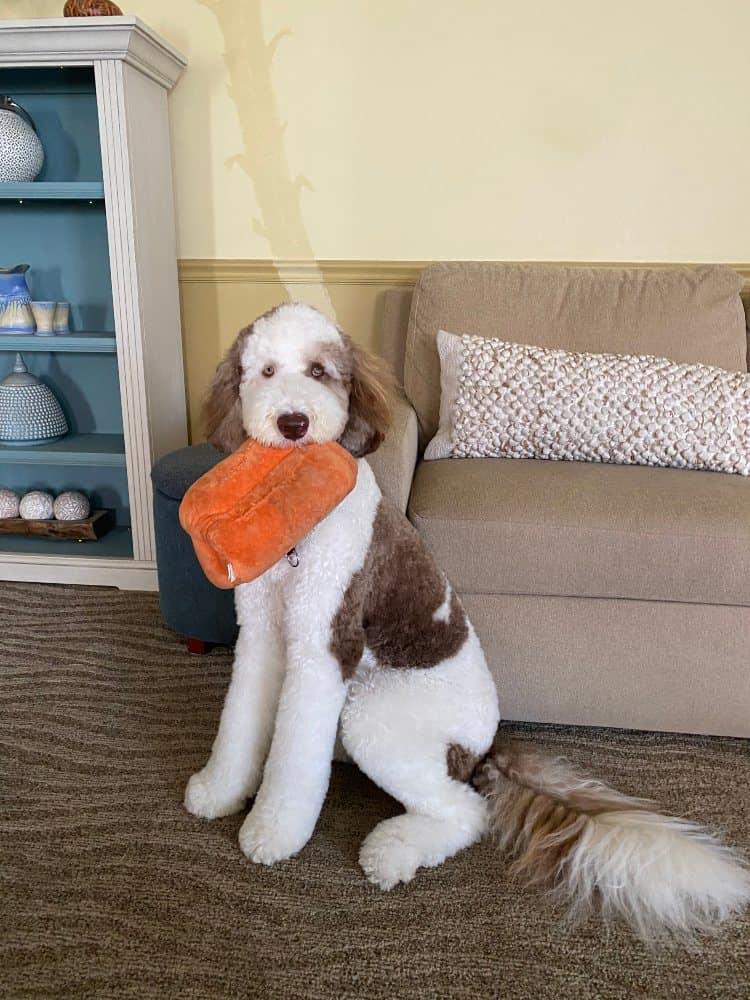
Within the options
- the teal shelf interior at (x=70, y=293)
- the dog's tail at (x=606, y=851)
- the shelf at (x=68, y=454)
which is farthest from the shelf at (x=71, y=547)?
the dog's tail at (x=606, y=851)

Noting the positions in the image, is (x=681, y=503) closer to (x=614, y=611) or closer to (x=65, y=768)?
(x=614, y=611)

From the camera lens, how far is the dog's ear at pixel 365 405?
4.05 ft

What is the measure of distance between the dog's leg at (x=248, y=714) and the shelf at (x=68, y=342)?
4.19ft

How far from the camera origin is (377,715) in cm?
130

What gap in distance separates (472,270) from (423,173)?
43 centimetres

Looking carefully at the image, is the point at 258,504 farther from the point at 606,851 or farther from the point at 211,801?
the point at 606,851

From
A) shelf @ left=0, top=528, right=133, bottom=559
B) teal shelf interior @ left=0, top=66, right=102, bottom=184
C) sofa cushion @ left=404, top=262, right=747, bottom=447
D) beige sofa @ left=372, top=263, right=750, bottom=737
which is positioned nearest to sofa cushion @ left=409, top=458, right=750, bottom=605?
beige sofa @ left=372, top=263, right=750, bottom=737

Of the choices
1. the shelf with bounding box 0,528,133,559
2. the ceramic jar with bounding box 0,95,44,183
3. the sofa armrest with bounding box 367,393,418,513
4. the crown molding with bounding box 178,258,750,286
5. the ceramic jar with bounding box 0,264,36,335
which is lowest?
the shelf with bounding box 0,528,133,559

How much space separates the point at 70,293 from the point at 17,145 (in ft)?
1.65

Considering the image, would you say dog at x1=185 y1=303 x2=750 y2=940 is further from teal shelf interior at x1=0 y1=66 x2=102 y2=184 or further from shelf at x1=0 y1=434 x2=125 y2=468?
teal shelf interior at x1=0 y1=66 x2=102 y2=184

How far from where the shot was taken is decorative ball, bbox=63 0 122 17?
82.5 inches

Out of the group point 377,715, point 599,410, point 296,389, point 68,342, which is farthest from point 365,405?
point 68,342

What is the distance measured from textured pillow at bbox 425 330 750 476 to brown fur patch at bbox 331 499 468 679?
622 millimetres

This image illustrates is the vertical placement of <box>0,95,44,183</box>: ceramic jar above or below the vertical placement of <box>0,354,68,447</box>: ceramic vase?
above
